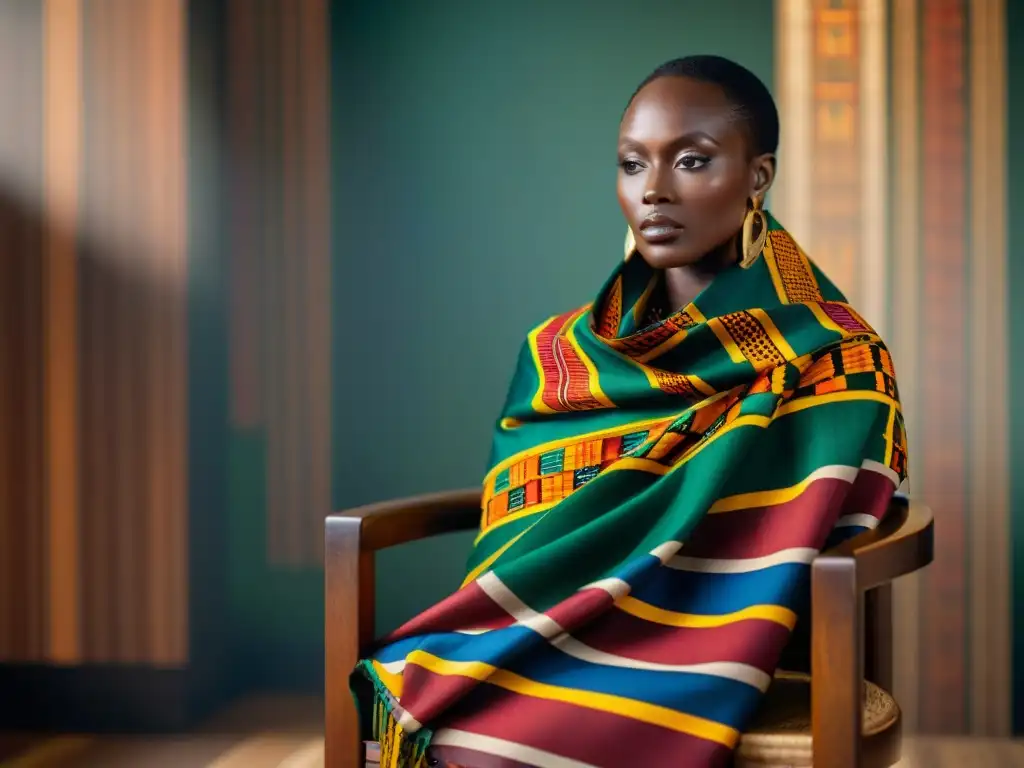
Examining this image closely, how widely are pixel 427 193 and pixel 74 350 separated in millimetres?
780

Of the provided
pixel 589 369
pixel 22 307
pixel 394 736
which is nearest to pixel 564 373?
pixel 589 369

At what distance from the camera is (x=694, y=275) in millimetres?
1451

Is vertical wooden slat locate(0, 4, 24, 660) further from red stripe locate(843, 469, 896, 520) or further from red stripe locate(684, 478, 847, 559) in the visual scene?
red stripe locate(843, 469, 896, 520)

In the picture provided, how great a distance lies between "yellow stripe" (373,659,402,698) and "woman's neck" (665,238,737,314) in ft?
1.94

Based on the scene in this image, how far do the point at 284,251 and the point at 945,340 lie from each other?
136 cm

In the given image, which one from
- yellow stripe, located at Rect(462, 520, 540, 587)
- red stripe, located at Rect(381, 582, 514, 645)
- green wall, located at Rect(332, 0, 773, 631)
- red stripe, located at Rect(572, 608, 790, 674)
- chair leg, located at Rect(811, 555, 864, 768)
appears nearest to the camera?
chair leg, located at Rect(811, 555, 864, 768)

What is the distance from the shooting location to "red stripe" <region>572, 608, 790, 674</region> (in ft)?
3.66

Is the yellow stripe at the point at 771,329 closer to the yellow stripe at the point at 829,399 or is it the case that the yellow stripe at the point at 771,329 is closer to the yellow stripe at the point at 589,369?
the yellow stripe at the point at 829,399

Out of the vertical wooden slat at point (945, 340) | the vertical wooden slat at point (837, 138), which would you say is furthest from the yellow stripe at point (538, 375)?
the vertical wooden slat at point (945, 340)

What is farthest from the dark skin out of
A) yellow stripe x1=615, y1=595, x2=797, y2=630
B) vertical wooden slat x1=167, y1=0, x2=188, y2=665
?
vertical wooden slat x1=167, y1=0, x2=188, y2=665

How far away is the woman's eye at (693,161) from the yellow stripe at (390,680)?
0.67 meters

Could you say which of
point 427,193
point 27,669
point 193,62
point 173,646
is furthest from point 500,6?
point 27,669

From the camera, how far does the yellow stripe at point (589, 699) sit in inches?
42.6

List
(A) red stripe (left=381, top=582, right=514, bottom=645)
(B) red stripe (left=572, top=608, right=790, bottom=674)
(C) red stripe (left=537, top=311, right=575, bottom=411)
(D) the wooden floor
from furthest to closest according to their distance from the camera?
(D) the wooden floor < (C) red stripe (left=537, top=311, right=575, bottom=411) < (A) red stripe (left=381, top=582, right=514, bottom=645) < (B) red stripe (left=572, top=608, right=790, bottom=674)
